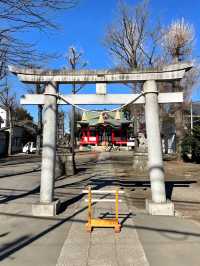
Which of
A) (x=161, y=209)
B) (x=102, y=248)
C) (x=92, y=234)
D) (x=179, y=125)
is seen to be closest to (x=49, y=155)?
(x=161, y=209)

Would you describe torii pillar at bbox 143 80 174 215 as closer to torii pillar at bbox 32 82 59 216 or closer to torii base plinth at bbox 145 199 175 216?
torii base plinth at bbox 145 199 175 216

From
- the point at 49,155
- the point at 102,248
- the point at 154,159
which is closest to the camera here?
the point at 102,248

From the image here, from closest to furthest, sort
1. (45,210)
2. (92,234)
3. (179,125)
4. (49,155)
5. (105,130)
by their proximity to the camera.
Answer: (92,234) < (45,210) < (49,155) < (179,125) < (105,130)

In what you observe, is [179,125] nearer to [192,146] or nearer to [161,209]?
[192,146]

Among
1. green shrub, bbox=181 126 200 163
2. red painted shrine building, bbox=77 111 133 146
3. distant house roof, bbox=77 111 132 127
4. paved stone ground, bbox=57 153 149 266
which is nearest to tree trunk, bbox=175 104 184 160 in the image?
green shrub, bbox=181 126 200 163

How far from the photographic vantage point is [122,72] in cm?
1172

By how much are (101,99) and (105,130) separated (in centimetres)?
5413

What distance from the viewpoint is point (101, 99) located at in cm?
1182

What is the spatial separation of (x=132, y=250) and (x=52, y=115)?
5.26 m

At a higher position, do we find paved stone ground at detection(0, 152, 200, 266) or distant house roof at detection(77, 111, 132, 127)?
distant house roof at detection(77, 111, 132, 127)

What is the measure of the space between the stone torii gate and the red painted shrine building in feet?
170

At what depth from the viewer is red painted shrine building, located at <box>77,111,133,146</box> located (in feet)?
211

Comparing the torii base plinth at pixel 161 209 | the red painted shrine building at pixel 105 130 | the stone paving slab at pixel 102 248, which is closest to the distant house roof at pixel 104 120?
the red painted shrine building at pixel 105 130

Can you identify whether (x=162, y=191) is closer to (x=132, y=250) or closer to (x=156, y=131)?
(x=156, y=131)
